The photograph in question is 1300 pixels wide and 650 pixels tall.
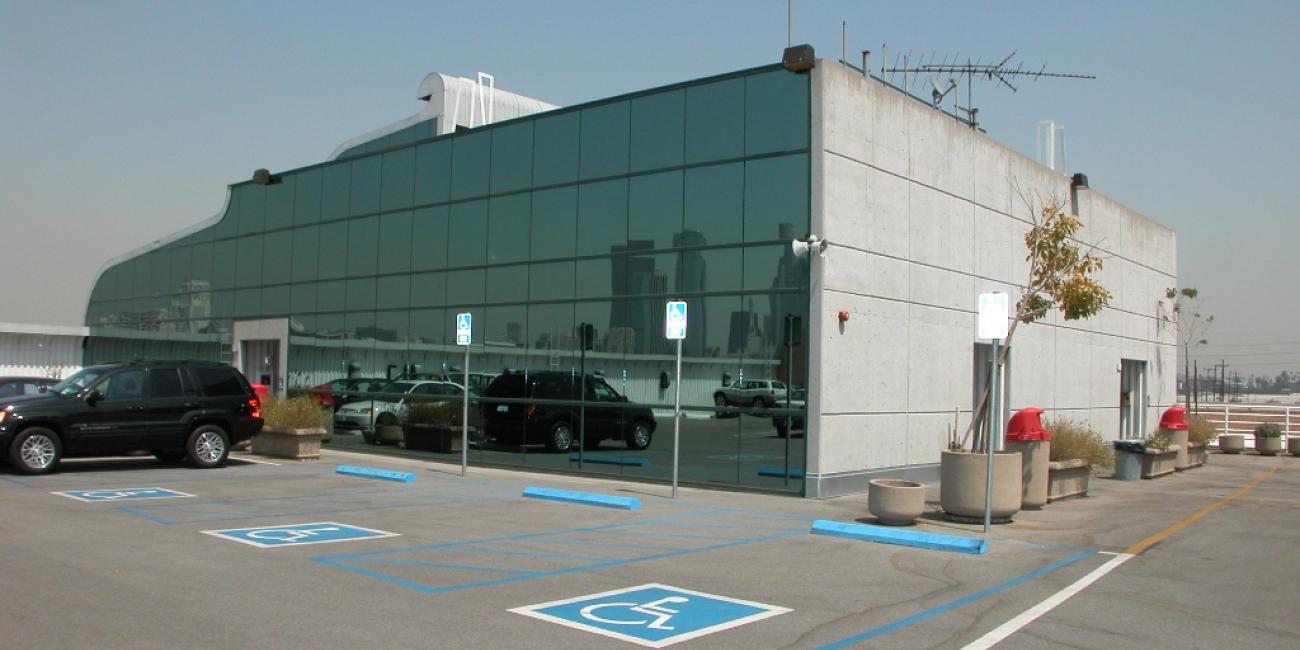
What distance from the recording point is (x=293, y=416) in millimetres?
22422

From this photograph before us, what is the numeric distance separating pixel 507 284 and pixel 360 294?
586 cm

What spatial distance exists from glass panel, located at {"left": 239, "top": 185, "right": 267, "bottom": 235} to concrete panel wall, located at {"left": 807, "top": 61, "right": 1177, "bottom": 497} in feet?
61.4

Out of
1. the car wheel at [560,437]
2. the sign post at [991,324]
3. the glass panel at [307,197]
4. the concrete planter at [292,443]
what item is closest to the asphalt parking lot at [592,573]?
the sign post at [991,324]

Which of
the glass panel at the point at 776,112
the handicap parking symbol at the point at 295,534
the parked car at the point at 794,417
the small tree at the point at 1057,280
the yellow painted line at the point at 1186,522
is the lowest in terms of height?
the handicap parking symbol at the point at 295,534

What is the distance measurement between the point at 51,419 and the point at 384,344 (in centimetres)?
856

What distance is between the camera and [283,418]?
884 inches

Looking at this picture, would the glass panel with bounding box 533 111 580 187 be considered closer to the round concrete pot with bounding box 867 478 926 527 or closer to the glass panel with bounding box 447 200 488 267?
the glass panel with bounding box 447 200 488 267

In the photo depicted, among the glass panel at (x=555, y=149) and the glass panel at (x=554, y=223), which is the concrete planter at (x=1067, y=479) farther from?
the glass panel at (x=555, y=149)

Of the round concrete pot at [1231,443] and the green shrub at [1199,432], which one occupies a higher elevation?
the green shrub at [1199,432]

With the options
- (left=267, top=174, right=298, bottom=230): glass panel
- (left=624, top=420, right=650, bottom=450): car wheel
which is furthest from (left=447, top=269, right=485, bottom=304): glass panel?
(left=267, top=174, right=298, bottom=230): glass panel

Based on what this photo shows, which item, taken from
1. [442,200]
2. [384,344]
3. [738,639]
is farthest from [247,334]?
[738,639]

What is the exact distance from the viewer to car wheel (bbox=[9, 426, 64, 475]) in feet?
56.3

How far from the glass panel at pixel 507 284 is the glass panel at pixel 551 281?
8.9 inches

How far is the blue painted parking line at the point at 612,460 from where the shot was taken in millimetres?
19011
